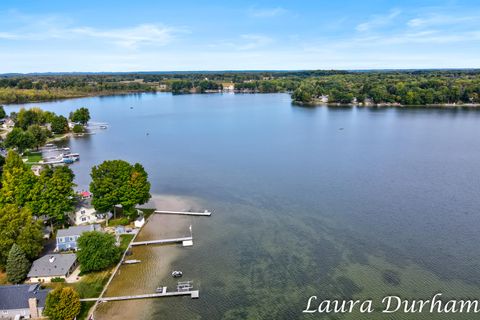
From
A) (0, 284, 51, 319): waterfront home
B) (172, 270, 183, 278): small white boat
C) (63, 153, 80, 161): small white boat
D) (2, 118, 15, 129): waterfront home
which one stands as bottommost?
(172, 270, 183, 278): small white boat

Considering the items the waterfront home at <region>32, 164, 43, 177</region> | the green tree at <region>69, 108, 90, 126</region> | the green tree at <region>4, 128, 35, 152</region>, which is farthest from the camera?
the green tree at <region>69, 108, 90, 126</region>

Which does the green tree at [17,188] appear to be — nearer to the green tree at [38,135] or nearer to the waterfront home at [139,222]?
the waterfront home at [139,222]

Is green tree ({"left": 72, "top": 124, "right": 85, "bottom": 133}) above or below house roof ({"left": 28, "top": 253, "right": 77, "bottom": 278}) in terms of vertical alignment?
above

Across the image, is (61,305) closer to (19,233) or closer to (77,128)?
(19,233)

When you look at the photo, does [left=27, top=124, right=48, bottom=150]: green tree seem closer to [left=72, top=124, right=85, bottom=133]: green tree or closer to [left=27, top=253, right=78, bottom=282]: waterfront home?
[left=72, top=124, right=85, bottom=133]: green tree

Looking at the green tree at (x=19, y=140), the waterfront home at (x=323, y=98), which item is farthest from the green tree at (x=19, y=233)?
the waterfront home at (x=323, y=98)

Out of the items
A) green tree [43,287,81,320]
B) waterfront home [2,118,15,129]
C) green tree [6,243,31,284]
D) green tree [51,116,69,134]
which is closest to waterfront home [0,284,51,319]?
green tree [43,287,81,320]

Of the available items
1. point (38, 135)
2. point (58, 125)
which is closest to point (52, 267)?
point (38, 135)
